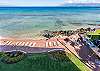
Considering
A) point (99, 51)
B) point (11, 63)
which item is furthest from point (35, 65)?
point (99, 51)

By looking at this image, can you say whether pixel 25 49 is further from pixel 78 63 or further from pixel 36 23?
pixel 36 23

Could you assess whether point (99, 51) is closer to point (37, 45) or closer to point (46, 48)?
point (46, 48)

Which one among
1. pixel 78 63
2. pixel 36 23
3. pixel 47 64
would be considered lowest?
pixel 36 23

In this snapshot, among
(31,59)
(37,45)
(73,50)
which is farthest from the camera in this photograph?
(37,45)

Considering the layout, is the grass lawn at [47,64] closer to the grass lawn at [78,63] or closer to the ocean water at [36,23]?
the grass lawn at [78,63]

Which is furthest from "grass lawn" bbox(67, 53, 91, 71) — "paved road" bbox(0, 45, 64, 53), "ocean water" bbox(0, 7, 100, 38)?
"ocean water" bbox(0, 7, 100, 38)

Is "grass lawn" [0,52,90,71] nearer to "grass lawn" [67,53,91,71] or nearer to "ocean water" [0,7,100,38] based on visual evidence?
"grass lawn" [67,53,91,71]

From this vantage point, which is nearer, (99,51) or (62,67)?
(62,67)

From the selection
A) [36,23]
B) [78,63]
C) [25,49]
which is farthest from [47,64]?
[36,23]
